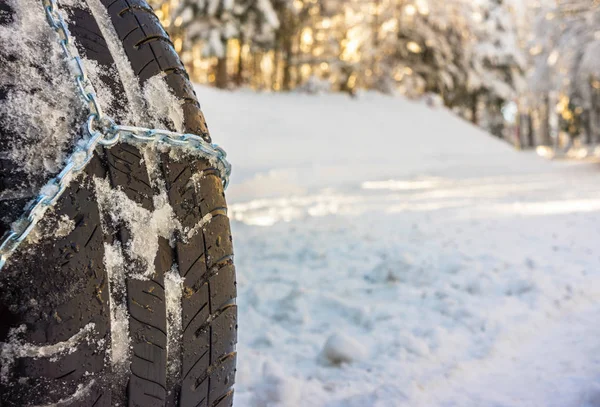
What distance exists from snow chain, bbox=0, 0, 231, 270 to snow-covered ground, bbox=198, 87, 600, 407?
3.34 ft

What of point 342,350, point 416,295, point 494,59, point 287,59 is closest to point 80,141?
point 342,350

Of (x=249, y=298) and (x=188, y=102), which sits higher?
(x=188, y=102)

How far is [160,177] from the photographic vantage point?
3.51ft

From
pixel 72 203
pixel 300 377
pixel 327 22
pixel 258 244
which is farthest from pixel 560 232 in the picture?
pixel 327 22

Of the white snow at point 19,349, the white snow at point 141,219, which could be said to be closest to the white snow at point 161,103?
the white snow at point 141,219

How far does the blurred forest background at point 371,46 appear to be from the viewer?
14.8 meters

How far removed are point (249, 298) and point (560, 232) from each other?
300cm

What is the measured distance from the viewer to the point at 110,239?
978 mm

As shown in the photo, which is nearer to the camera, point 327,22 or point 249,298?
point 249,298

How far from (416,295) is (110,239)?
2.21 metres

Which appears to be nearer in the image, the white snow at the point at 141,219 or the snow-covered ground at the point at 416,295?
the white snow at the point at 141,219

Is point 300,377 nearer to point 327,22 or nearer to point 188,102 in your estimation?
point 188,102

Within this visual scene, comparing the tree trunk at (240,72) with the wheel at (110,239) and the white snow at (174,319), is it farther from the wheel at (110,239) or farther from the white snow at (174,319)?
the white snow at (174,319)

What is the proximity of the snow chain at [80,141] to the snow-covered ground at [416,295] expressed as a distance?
40.0 inches
